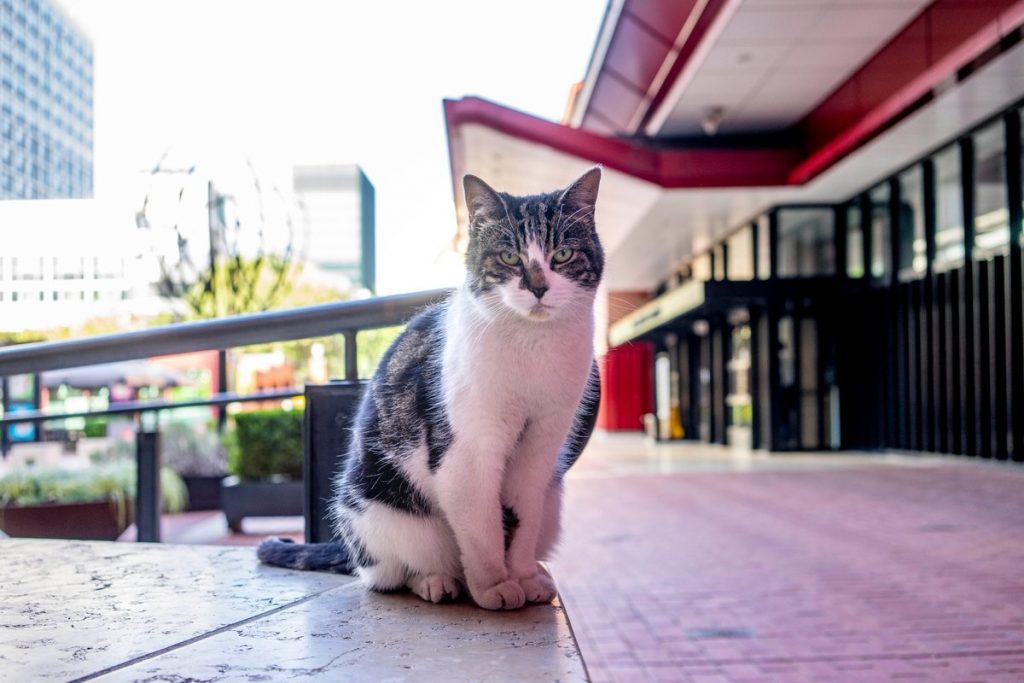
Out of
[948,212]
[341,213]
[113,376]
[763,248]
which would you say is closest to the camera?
[341,213]

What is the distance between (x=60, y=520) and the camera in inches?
203

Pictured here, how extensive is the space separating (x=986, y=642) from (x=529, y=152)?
8.32m

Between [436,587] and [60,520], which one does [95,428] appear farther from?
[436,587]

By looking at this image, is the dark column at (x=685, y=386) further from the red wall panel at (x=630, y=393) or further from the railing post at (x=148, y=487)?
the railing post at (x=148, y=487)

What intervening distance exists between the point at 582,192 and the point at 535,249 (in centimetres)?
17

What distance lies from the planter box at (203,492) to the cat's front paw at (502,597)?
6.91m

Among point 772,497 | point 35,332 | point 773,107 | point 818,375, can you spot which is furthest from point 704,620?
point 818,375

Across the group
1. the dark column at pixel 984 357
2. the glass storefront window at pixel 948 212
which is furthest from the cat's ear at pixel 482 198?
the glass storefront window at pixel 948 212

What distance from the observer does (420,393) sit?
5.18 ft

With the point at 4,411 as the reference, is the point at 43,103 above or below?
above

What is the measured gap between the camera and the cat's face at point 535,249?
1.45m

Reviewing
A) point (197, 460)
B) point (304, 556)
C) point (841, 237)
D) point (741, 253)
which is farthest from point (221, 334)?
point (741, 253)

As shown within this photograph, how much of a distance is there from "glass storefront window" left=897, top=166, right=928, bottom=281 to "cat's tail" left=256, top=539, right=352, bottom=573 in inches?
425

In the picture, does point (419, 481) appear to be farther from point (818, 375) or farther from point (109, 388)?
point (818, 375)
